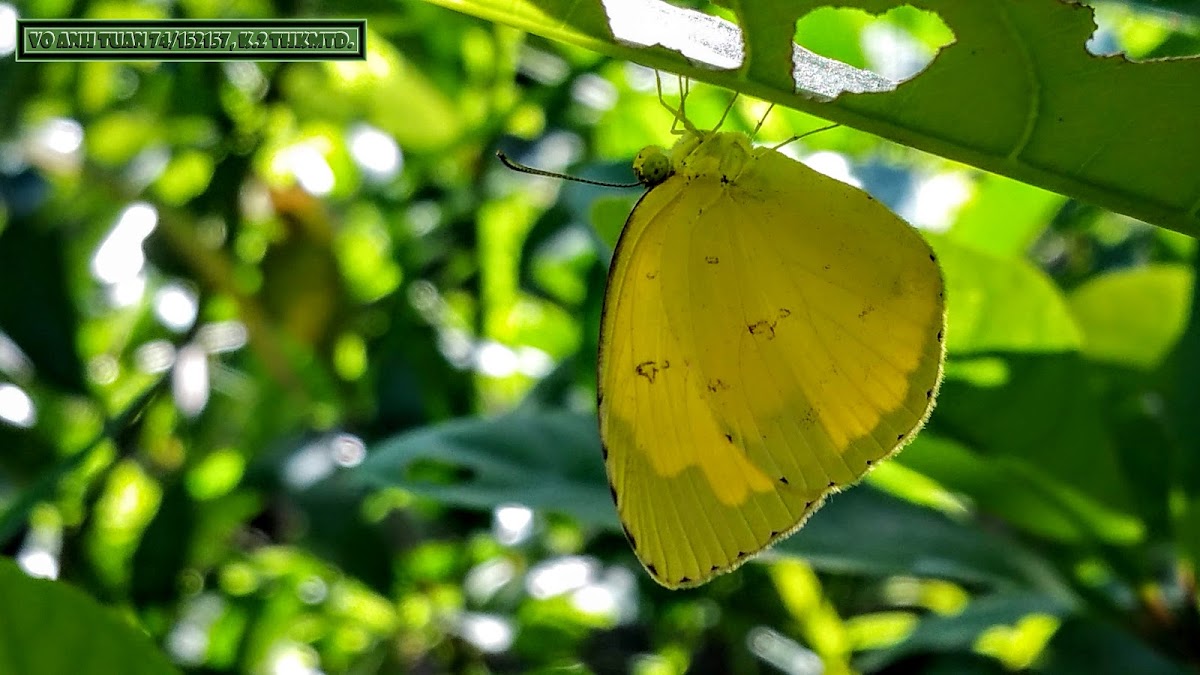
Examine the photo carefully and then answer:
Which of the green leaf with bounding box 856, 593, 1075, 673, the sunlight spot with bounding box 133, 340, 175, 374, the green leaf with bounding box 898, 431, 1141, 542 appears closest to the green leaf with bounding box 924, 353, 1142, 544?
the green leaf with bounding box 898, 431, 1141, 542

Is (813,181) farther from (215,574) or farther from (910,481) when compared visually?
(215,574)

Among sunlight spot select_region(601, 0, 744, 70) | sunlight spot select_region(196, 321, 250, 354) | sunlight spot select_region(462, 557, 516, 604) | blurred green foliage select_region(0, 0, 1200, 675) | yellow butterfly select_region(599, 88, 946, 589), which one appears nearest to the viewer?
sunlight spot select_region(601, 0, 744, 70)

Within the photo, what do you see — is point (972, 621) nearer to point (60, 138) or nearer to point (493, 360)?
point (493, 360)

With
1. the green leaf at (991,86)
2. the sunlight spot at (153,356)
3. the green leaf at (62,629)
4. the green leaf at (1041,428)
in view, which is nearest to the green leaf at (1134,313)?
the green leaf at (1041,428)

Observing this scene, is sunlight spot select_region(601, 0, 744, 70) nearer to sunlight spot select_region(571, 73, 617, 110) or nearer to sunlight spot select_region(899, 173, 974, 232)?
sunlight spot select_region(899, 173, 974, 232)

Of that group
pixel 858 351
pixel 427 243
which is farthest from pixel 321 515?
pixel 858 351

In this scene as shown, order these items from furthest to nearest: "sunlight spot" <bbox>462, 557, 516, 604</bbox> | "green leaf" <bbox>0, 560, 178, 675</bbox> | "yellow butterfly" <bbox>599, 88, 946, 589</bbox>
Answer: "sunlight spot" <bbox>462, 557, 516, 604</bbox> < "yellow butterfly" <bbox>599, 88, 946, 589</bbox> < "green leaf" <bbox>0, 560, 178, 675</bbox>

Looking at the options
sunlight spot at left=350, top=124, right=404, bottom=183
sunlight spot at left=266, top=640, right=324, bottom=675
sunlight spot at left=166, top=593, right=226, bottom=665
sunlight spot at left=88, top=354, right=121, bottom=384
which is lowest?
sunlight spot at left=266, top=640, right=324, bottom=675
